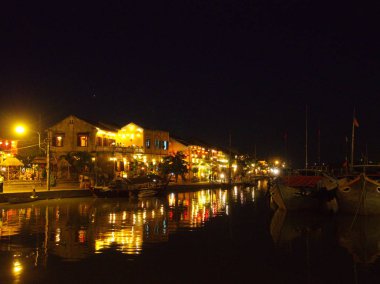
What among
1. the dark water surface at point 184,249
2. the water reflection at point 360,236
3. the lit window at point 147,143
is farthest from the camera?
the lit window at point 147,143

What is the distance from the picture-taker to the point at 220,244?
60.0 feet

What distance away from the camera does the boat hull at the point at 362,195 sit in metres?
28.7

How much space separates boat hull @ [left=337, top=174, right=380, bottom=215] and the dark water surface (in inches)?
59.2

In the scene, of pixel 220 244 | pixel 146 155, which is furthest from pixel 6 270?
pixel 146 155

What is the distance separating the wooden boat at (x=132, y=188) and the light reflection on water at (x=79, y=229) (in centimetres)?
1078

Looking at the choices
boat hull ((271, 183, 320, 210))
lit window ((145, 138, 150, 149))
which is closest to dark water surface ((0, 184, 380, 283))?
boat hull ((271, 183, 320, 210))

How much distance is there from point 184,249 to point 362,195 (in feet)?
52.4

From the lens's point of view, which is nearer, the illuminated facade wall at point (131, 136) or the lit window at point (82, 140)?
the lit window at point (82, 140)

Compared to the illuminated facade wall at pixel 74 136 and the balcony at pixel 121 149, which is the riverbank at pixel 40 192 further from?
the illuminated facade wall at pixel 74 136

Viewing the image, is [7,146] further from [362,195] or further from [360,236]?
[360,236]

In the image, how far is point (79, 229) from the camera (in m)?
21.7

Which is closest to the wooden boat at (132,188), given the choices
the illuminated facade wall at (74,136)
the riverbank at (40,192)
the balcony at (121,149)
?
the riverbank at (40,192)

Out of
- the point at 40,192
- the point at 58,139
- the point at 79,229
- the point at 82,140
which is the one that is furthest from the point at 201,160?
the point at 79,229

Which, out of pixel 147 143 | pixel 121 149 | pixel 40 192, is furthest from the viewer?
pixel 147 143
